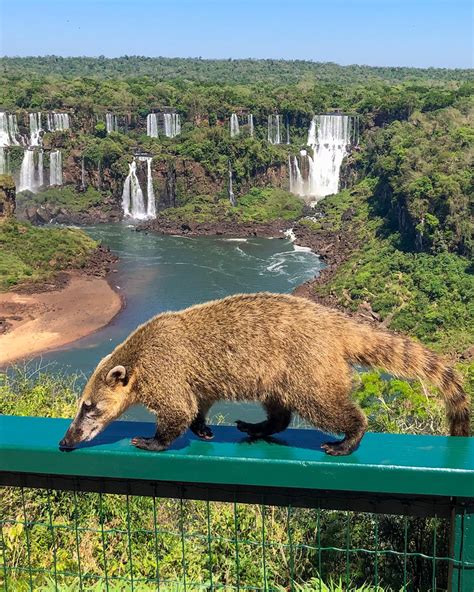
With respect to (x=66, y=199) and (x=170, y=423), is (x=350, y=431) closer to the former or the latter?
(x=170, y=423)

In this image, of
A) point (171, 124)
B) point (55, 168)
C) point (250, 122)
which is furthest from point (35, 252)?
point (250, 122)

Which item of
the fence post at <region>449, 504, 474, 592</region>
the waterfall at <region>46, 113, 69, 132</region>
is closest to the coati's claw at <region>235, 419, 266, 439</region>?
the fence post at <region>449, 504, 474, 592</region>

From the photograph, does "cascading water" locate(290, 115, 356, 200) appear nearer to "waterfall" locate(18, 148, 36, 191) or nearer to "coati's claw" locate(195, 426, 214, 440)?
"waterfall" locate(18, 148, 36, 191)

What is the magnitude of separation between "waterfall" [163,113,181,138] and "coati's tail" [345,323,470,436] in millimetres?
54898

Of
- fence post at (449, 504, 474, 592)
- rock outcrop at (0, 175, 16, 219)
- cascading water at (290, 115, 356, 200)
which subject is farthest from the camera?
cascading water at (290, 115, 356, 200)

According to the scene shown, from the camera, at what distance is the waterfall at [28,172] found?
51.5 m

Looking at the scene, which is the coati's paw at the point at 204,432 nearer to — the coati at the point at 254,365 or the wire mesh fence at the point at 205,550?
the coati at the point at 254,365

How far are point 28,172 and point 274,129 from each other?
18.6 m

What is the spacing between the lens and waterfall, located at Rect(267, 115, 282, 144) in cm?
5741

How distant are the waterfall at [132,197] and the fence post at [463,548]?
Result: 48481 mm

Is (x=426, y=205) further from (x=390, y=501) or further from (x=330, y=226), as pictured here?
(x=390, y=501)

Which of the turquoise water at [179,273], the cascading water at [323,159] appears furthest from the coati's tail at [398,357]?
the cascading water at [323,159]

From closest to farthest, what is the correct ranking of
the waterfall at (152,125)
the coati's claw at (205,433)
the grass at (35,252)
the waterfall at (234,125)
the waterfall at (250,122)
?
the coati's claw at (205,433)
the grass at (35,252)
the waterfall at (152,125)
the waterfall at (234,125)
the waterfall at (250,122)

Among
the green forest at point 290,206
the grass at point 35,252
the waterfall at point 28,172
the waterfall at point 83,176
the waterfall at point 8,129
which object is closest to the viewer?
the green forest at point 290,206
